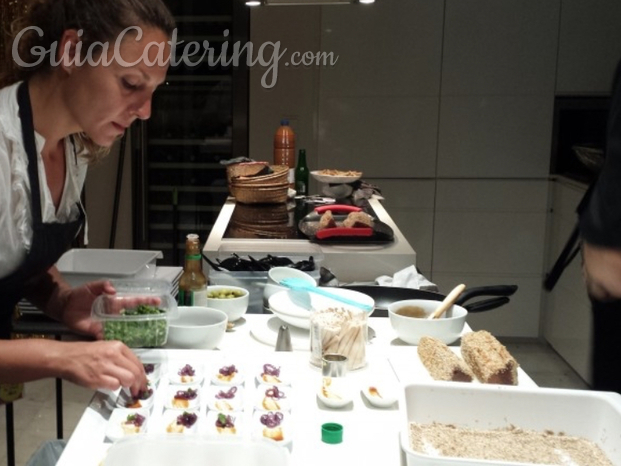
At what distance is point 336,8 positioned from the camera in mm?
4055

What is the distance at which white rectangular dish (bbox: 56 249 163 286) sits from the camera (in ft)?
7.82

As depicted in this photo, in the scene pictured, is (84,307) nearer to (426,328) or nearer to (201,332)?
(201,332)

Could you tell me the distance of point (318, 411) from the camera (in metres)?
1.16

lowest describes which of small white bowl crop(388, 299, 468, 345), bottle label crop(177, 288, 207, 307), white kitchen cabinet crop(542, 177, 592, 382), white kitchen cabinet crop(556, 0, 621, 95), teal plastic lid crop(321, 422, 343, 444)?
white kitchen cabinet crop(542, 177, 592, 382)

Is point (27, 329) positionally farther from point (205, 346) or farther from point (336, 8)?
point (336, 8)

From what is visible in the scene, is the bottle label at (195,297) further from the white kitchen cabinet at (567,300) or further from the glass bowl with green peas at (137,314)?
the white kitchen cabinet at (567,300)

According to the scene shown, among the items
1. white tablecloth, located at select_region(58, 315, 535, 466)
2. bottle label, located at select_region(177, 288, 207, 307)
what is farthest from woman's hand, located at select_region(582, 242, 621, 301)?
bottle label, located at select_region(177, 288, 207, 307)

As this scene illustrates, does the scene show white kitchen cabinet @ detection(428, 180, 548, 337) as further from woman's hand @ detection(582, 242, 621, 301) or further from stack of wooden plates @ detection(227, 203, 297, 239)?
woman's hand @ detection(582, 242, 621, 301)

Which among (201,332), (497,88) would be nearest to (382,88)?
(497,88)

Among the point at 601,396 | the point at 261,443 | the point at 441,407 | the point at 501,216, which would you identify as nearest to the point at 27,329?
the point at 261,443

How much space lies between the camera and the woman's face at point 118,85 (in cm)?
137

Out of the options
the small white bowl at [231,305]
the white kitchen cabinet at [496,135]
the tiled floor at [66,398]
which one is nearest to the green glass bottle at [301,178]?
the white kitchen cabinet at [496,135]

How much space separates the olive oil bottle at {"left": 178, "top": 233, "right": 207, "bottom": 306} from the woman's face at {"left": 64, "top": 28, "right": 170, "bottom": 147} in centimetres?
33

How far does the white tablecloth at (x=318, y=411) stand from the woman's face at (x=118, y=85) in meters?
0.49
